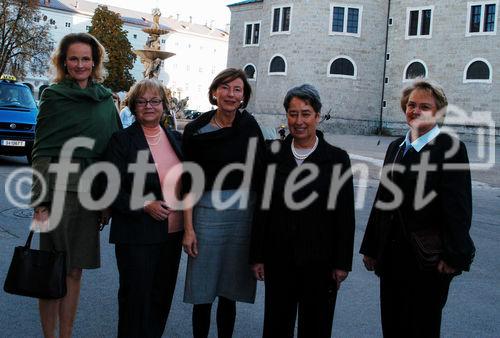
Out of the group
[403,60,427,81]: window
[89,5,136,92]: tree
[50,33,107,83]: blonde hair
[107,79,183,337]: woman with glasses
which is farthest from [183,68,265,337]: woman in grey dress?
[89,5,136,92]: tree

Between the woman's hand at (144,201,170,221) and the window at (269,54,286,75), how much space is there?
3955 centimetres

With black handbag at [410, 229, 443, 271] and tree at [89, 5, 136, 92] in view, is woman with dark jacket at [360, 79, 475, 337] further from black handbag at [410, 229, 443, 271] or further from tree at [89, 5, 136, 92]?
tree at [89, 5, 136, 92]

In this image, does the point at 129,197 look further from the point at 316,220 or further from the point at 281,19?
the point at 281,19

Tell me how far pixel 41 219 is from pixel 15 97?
506 inches

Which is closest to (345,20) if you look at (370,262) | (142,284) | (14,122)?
(14,122)

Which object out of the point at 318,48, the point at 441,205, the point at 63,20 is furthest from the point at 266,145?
the point at 63,20

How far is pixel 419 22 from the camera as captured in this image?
39.9 meters

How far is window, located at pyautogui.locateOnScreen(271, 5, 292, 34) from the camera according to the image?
138 feet

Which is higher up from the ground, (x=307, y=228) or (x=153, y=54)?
(x=153, y=54)

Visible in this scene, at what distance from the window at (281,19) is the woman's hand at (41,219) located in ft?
132

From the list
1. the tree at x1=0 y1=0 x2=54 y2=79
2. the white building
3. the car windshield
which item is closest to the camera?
the car windshield

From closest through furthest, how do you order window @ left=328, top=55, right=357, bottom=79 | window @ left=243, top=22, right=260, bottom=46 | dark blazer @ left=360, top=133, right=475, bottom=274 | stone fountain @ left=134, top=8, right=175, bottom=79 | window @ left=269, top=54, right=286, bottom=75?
1. dark blazer @ left=360, top=133, right=475, bottom=274
2. stone fountain @ left=134, top=8, right=175, bottom=79
3. window @ left=328, top=55, right=357, bottom=79
4. window @ left=269, top=54, right=286, bottom=75
5. window @ left=243, top=22, right=260, bottom=46

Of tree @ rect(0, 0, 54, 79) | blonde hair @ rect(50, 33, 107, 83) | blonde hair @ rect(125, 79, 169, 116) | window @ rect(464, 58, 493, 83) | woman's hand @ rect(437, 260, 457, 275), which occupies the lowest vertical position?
woman's hand @ rect(437, 260, 457, 275)

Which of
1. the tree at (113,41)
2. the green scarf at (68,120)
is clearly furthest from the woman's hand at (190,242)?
the tree at (113,41)
